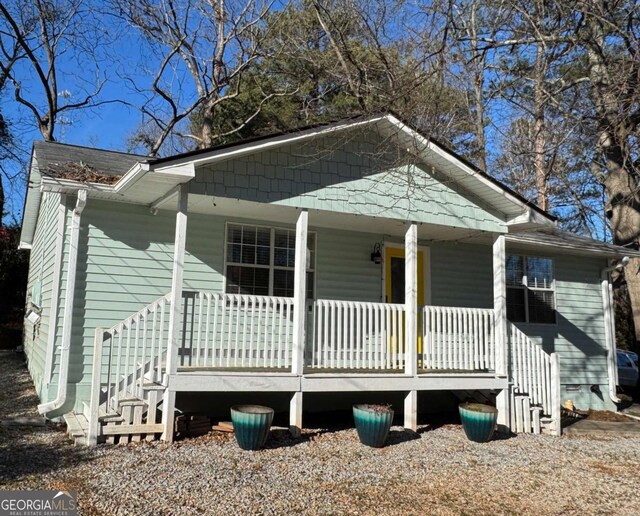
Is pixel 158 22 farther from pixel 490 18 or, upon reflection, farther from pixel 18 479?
pixel 18 479

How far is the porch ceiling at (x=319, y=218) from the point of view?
7927 millimetres

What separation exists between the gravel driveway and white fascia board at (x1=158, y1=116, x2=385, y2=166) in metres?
3.60

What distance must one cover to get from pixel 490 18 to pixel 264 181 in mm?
5980

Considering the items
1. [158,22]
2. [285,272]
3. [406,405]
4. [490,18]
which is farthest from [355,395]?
[158,22]

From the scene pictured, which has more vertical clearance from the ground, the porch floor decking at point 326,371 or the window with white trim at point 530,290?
the window with white trim at point 530,290

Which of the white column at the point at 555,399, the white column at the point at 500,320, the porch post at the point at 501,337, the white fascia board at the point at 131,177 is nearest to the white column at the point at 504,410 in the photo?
the porch post at the point at 501,337

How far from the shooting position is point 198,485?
203 inches

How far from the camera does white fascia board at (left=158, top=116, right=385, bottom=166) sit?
6969mm

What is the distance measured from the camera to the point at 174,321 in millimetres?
6891

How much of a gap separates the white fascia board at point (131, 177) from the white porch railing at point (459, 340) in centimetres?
476

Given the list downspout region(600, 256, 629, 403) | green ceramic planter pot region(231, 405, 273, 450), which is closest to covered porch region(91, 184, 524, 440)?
green ceramic planter pot region(231, 405, 273, 450)

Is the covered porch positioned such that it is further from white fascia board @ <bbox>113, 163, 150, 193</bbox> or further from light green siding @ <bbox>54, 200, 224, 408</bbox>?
white fascia board @ <bbox>113, 163, 150, 193</bbox>

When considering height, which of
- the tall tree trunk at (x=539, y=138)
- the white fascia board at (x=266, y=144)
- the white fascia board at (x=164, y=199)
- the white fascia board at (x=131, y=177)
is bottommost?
the white fascia board at (x=164, y=199)

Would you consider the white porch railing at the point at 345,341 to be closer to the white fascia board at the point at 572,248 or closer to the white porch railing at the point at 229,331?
the white porch railing at the point at 229,331
